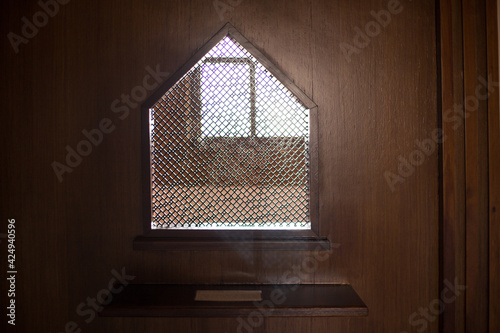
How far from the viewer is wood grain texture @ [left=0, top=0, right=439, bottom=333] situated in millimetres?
1001

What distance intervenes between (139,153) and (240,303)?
0.54 meters

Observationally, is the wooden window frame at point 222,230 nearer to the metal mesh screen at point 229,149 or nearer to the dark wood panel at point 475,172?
the metal mesh screen at point 229,149

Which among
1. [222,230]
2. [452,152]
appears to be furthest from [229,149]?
[452,152]

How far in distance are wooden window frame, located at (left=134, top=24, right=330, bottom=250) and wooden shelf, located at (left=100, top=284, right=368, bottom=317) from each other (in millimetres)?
133

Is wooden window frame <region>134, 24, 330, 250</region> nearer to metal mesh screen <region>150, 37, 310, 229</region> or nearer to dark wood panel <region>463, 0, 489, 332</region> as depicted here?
metal mesh screen <region>150, 37, 310, 229</region>

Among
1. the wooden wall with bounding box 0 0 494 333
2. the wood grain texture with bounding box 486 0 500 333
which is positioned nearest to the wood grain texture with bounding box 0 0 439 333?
the wooden wall with bounding box 0 0 494 333

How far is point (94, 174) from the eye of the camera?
1.02 meters

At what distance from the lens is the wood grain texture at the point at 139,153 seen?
3.28 feet

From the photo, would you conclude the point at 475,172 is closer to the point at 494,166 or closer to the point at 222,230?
the point at 494,166

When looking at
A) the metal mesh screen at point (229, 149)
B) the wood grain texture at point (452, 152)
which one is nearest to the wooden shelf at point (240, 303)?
the metal mesh screen at point (229, 149)

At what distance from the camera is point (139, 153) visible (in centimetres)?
101

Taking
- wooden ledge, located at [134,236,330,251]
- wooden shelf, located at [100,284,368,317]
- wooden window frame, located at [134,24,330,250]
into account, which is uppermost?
wooden window frame, located at [134,24,330,250]

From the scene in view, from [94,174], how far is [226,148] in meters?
0.43

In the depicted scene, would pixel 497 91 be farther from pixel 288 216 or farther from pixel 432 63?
pixel 288 216
